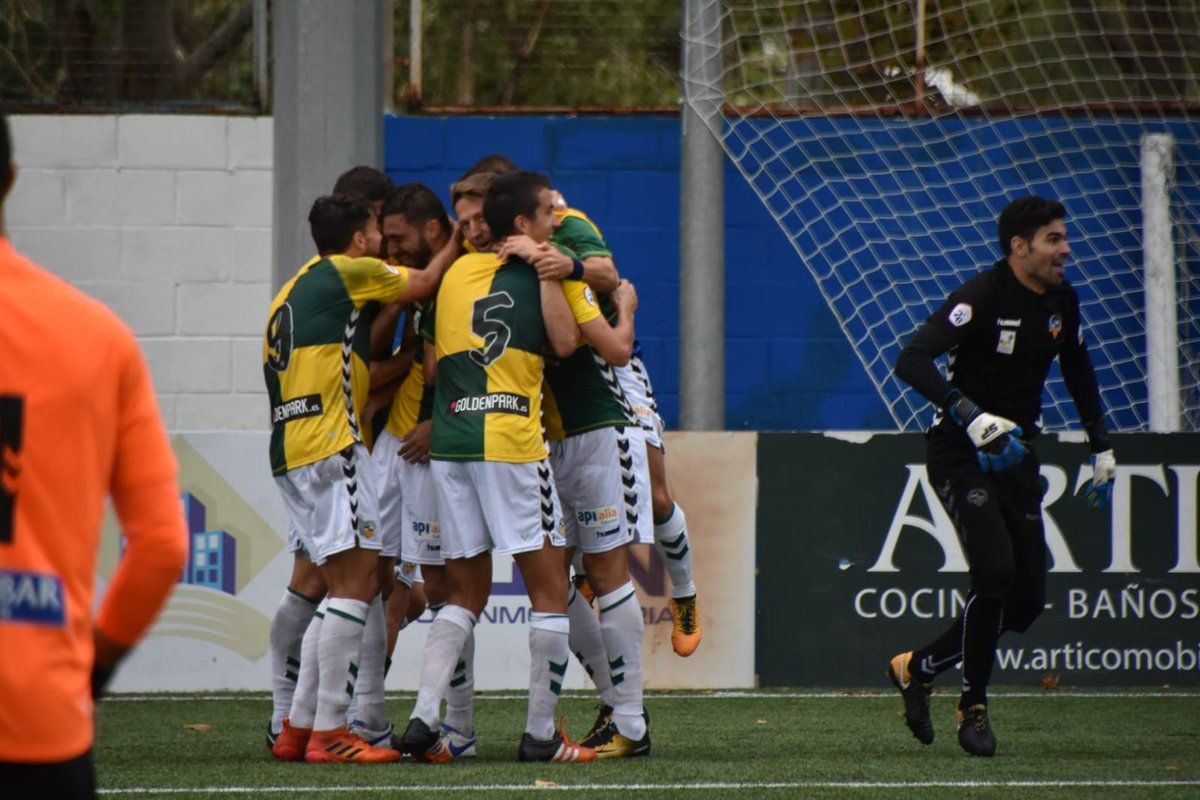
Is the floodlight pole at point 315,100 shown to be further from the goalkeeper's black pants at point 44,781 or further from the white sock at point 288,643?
the goalkeeper's black pants at point 44,781

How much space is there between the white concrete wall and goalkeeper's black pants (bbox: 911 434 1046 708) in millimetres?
5281

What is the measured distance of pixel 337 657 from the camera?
5.53 metres

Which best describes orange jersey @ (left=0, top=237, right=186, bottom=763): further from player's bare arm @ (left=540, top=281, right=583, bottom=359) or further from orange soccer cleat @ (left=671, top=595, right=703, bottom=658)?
orange soccer cleat @ (left=671, top=595, right=703, bottom=658)

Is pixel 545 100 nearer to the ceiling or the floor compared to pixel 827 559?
nearer to the ceiling

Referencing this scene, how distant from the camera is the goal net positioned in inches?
383

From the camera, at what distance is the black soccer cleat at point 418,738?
5387 mm

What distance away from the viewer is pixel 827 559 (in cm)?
816

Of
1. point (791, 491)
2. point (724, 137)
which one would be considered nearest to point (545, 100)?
point (724, 137)

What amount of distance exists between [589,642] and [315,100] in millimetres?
4755

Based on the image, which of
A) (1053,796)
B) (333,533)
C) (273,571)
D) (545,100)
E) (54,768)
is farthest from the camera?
(545,100)

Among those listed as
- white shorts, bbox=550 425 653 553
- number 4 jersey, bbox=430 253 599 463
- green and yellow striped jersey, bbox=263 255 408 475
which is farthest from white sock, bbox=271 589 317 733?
white shorts, bbox=550 425 653 553

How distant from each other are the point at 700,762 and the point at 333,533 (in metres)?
1.49

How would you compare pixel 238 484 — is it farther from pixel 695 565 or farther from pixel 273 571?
pixel 695 565

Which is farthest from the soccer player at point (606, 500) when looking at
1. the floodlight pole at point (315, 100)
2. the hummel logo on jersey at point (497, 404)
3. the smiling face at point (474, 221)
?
the floodlight pole at point (315, 100)
